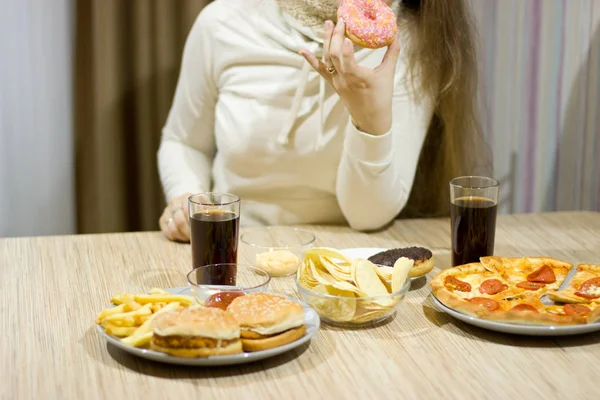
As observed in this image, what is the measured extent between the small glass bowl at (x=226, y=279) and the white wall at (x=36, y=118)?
4.46 feet

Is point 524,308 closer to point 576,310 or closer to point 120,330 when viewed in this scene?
point 576,310

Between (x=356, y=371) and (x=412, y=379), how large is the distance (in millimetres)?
78

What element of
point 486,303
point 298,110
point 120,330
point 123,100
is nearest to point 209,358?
point 120,330

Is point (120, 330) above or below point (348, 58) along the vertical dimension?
below

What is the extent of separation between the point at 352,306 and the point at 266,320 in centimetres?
17

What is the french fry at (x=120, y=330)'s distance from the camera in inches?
43.1

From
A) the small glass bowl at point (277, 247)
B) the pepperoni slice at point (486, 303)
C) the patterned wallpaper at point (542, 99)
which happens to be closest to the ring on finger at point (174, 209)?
the small glass bowl at point (277, 247)

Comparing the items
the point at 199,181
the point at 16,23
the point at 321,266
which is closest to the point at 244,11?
the point at 199,181

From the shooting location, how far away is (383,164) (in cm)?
175

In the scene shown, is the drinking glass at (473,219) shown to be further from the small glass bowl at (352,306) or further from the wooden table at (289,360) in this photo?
the small glass bowl at (352,306)

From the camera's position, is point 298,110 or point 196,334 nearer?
point 196,334

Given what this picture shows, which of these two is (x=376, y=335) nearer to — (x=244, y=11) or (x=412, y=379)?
(x=412, y=379)

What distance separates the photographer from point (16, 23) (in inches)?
92.8

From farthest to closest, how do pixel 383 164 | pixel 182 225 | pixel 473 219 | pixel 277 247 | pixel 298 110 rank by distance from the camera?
pixel 298 110
pixel 383 164
pixel 182 225
pixel 277 247
pixel 473 219
